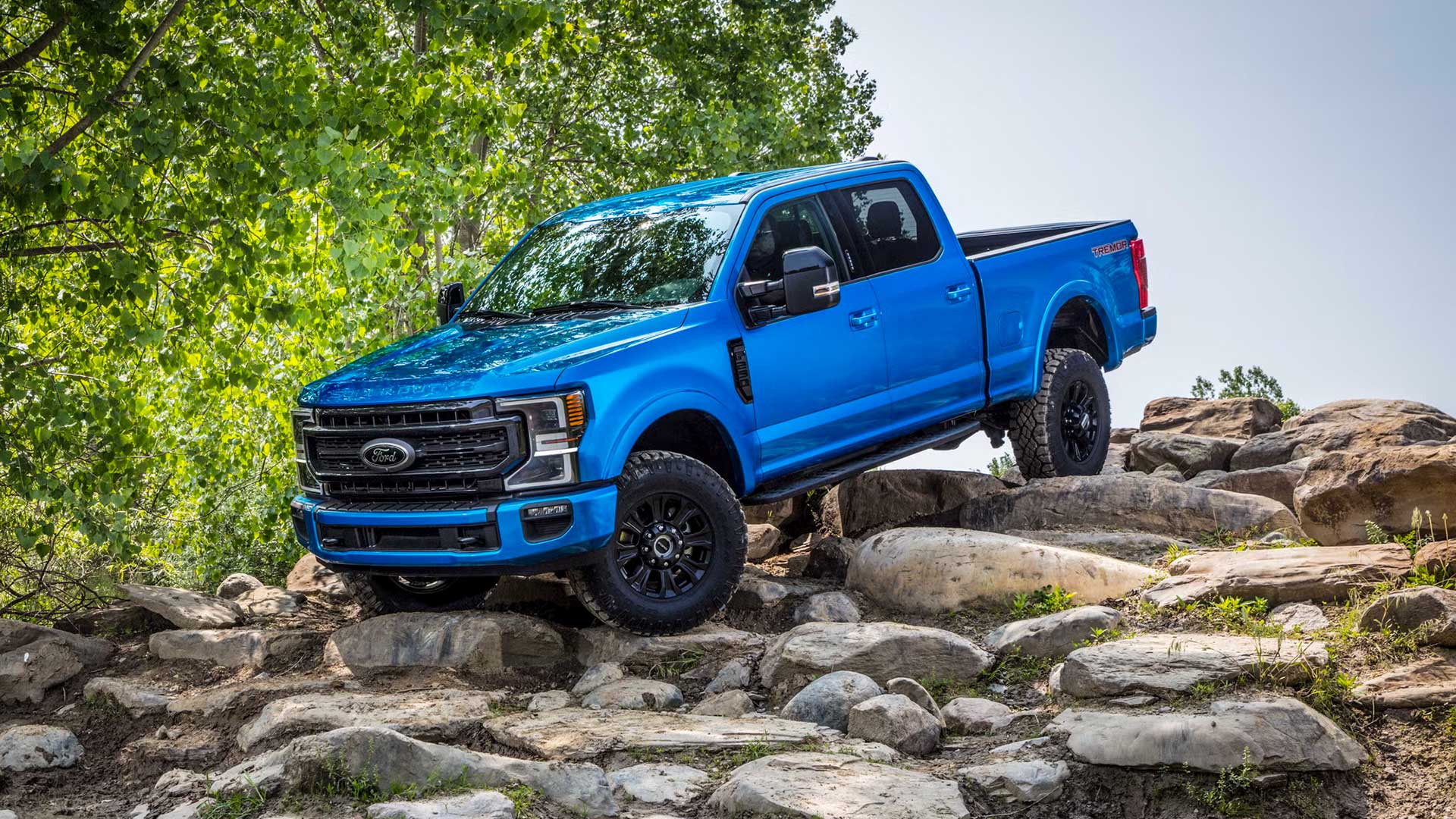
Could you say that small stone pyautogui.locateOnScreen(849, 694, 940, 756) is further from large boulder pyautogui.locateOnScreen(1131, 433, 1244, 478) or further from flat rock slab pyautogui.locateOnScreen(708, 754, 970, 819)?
large boulder pyautogui.locateOnScreen(1131, 433, 1244, 478)

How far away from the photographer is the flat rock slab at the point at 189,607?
27.2 ft

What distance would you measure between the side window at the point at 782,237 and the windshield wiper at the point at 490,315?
1347 mm

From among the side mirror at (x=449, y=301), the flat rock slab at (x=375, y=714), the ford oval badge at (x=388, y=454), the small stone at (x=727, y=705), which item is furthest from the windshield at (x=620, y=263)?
the flat rock slab at (x=375, y=714)

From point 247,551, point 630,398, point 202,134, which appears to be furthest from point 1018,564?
point 247,551

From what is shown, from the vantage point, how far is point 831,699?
5.96 meters

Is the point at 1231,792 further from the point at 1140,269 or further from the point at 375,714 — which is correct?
the point at 1140,269

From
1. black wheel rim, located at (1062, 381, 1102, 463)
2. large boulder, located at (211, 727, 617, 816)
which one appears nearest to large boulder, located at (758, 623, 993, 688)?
large boulder, located at (211, 727, 617, 816)

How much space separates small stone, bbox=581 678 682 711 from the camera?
629 centimetres

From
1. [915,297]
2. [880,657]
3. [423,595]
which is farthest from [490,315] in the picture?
[880,657]

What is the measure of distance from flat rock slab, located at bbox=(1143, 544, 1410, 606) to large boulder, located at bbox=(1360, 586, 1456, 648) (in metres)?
0.53

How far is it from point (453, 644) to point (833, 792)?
2.99 meters

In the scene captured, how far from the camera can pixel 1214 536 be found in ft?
29.7

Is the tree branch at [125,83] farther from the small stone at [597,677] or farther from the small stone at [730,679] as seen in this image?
the small stone at [730,679]

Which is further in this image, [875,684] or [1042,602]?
[1042,602]
